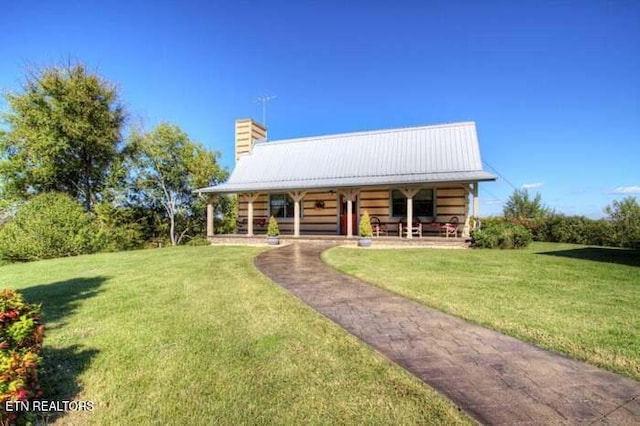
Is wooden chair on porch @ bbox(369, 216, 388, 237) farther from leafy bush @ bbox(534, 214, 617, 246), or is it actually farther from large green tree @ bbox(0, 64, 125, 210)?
large green tree @ bbox(0, 64, 125, 210)

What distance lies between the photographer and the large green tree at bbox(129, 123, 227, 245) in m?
19.7

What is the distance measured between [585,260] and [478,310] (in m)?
6.52

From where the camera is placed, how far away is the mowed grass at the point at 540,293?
354 cm

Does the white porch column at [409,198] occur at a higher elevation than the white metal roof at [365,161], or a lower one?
lower

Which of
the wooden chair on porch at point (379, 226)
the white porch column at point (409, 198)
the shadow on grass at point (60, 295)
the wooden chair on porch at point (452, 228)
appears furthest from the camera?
the wooden chair on porch at point (379, 226)

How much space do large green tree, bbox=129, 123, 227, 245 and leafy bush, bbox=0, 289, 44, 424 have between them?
59.6 feet

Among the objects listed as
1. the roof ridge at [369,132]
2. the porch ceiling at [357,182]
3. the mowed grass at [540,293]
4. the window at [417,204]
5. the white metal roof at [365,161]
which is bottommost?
the mowed grass at [540,293]

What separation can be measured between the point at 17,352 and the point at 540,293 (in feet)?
22.1

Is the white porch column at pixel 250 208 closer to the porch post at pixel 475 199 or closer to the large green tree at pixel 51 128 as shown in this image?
the large green tree at pixel 51 128

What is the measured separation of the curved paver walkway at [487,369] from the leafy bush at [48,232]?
1345cm

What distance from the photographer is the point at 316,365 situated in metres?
3.10

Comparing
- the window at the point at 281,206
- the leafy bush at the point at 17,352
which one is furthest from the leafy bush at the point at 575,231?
the leafy bush at the point at 17,352

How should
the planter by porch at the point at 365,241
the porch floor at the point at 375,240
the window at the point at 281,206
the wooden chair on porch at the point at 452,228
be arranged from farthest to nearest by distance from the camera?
the window at the point at 281,206
the wooden chair on porch at the point at 452,228
the planter by porch at the point at 365,241
the porch floor at the point at 375,240

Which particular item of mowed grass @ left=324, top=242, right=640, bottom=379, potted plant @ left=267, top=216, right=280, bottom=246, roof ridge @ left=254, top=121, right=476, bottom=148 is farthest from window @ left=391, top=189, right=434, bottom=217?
potted plant @ left=267, top=216, right=280, bottom=246
